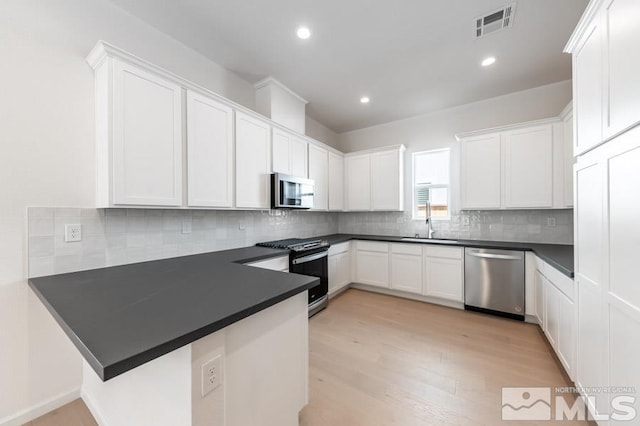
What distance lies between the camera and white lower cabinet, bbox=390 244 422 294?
3617mm

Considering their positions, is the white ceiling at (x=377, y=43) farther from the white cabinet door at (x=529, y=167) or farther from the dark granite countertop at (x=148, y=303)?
the dark granite countertop at (x=148, y=303)

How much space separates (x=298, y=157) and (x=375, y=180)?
5.19 ft

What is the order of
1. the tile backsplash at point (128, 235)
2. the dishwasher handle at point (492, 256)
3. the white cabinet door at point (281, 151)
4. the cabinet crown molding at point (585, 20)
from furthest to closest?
the white cabinet door at point (281, 151)
the dishwasher handle at point (492, 256)
the tile backsplash at point (128, 235)
the cabinet crown molding at point (585, 20)

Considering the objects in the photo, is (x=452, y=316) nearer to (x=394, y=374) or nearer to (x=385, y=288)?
(x=385, y=288)

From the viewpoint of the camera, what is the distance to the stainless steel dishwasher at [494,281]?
9.60 feet

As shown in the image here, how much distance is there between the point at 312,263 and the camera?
3109mm

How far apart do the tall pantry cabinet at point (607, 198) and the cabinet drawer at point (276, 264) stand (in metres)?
2.43

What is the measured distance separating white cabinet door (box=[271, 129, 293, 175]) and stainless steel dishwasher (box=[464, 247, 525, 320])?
266 centimetres

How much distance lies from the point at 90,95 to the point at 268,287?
2025mm

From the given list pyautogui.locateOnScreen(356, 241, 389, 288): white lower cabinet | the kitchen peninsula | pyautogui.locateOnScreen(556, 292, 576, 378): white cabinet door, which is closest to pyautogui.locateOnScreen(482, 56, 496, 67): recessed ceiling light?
pyautogui.locateOnScreen(556, 292, 576, 378): white cabinet door

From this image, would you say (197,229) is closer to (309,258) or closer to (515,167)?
(309,258)

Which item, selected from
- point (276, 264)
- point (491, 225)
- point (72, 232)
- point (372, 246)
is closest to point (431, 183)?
point (491, 225)

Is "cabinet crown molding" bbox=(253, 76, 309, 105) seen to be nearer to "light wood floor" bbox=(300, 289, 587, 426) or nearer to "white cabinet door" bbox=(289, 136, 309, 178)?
"white cabinet door" bbox=(289, 136, 309, 178)

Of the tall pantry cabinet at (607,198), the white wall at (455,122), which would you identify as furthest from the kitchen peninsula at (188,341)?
the white wall at (455,122)
